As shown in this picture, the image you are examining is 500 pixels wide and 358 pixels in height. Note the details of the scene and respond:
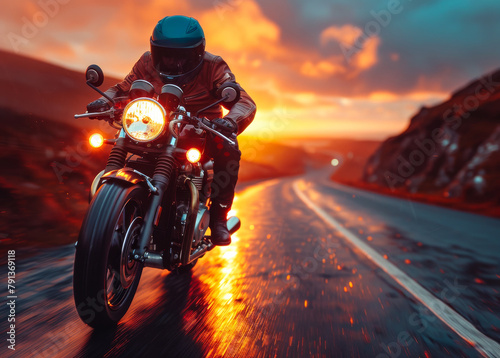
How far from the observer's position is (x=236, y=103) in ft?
11.9

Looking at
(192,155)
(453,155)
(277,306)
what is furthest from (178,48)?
(453,155)

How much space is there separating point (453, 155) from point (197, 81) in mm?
23183

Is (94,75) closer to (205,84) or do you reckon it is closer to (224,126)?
(205,84)

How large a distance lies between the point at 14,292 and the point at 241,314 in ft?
6.06

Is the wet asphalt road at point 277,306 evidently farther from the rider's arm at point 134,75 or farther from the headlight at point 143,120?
the rider's arm at point 134,75

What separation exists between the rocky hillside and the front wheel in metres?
16.4

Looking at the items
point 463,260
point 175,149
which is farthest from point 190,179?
point 463,260

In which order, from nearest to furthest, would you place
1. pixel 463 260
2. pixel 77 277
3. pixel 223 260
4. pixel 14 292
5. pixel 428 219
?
1. pixel 77 277
2. pixel 14 292
3. pixel 223 260
4. pixel 463 260
5. pixel 428 219

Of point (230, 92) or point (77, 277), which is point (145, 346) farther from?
point (230, 92)

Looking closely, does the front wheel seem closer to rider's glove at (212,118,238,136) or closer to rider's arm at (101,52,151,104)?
rider's glove at (212,118,238,136)

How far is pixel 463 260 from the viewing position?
545cm

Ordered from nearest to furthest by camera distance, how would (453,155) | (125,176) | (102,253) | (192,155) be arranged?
(102,253) < (125,176) < (192,155) < (453,155)

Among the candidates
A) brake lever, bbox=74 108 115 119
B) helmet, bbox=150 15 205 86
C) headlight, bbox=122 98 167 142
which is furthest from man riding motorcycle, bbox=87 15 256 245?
headlight, bbox=122 98 167 142

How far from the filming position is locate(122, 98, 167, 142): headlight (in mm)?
2770
